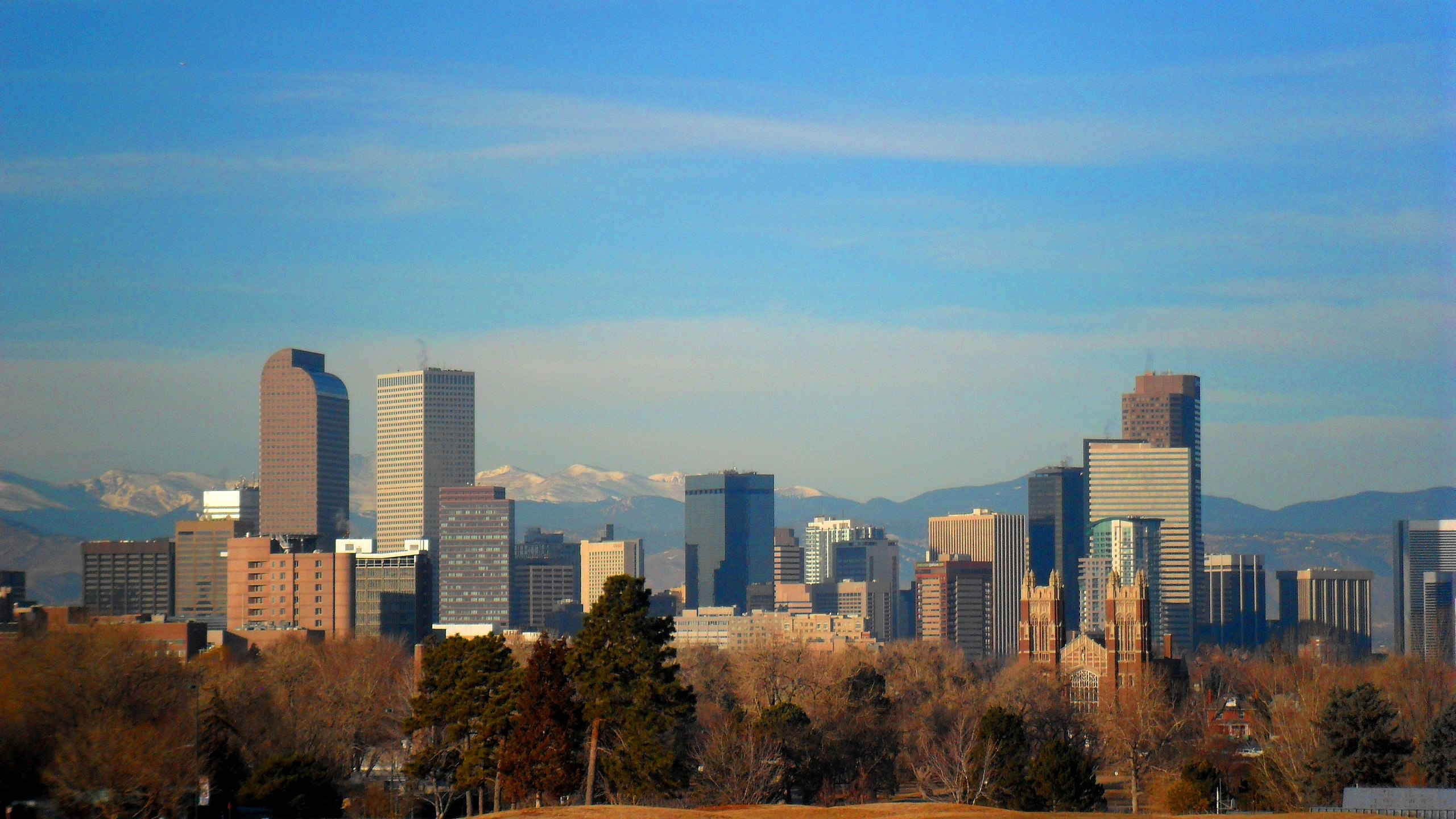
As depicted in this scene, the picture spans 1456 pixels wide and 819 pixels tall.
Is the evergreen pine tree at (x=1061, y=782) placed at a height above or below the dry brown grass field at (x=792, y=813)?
Result: below

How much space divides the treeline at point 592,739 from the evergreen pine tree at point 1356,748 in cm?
13

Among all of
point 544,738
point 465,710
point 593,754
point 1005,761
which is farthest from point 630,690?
point 1005,761

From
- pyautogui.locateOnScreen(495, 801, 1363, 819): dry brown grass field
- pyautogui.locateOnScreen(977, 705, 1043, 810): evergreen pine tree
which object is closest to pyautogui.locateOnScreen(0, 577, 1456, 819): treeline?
pyautogui.locateOnScreen(977, 705, 1043, 810): evergreen pine tree

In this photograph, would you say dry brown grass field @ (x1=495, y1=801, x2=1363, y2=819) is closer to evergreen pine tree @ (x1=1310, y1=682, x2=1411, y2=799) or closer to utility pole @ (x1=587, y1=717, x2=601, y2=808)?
utility pole @ (x1=587, y1=717, x2=601, y2=808)

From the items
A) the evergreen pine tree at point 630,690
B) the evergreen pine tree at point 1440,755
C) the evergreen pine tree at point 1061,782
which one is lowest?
the evergreen pine tree at point 1061,782

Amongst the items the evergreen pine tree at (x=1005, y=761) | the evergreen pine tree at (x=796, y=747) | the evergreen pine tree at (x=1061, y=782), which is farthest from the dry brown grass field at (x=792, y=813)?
the evergreen pine tree at (x=796, y=747)

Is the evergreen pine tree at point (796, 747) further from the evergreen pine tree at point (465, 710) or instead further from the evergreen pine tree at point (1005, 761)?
the evergreen pine tree at point (465, 710)

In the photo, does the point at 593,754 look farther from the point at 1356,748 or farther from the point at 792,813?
the point at 1356,748

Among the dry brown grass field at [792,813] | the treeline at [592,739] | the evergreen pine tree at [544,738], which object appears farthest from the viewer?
the evergreen pine tree at [544,738]

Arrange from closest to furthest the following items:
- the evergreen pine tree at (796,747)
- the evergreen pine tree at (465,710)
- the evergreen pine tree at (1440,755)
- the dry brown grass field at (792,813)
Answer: the dry brown grass field at (792,813)
the evergreen pine tree at (465,710)
the evergreen pine tree at (1440,755)
the evergreen pine tree at (796,747)

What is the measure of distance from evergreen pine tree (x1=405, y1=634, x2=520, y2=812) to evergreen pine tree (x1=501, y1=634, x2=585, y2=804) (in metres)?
1.99

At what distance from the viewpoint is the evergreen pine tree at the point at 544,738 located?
87.6 metres

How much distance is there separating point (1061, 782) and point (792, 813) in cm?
2873

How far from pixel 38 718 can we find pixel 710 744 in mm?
42461
